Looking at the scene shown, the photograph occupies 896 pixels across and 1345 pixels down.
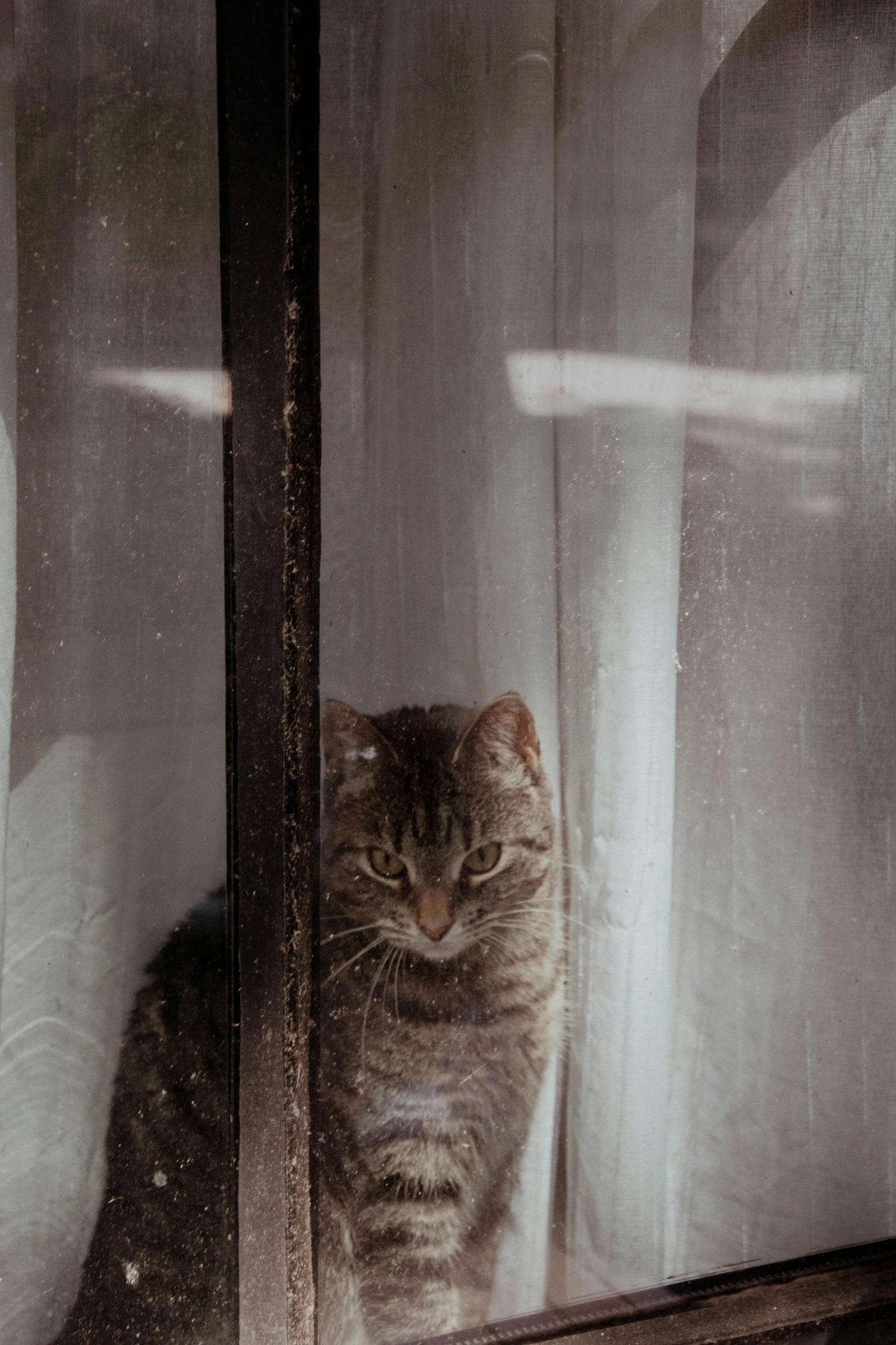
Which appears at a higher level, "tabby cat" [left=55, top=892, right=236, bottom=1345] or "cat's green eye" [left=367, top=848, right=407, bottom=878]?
"cat's green eye" [left=367, top=848, right=407, bottom=878]

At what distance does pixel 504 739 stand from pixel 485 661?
6 cm

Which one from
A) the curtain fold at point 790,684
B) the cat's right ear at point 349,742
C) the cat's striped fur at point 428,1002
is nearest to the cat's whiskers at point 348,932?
the cat's striped fur at point 428,1002

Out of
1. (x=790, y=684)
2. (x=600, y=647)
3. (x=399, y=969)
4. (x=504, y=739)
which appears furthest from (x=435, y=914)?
(x=790, y=684)

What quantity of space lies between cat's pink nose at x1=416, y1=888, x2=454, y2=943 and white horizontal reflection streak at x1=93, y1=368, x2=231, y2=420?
15.6 inches

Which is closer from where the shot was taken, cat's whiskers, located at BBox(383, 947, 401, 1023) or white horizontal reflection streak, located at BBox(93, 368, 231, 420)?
white horizontal reflection streak, located at BBox(93, 368, 231, 420)

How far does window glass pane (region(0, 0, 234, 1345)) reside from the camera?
600 millimetres

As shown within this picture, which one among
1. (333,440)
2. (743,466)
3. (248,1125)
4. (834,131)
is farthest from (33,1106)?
(834,131)

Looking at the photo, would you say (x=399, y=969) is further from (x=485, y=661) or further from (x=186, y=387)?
(x=186, y=387)

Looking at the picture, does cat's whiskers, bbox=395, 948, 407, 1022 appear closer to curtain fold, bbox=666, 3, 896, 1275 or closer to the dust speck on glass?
the dust speck on glass

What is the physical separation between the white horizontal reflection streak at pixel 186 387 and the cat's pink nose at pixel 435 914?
397mm

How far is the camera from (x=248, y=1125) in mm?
675

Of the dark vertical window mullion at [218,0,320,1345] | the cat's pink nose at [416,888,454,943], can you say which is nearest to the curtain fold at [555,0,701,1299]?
the cat's pink nose at [416,888,454,943]

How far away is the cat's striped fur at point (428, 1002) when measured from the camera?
0.72m

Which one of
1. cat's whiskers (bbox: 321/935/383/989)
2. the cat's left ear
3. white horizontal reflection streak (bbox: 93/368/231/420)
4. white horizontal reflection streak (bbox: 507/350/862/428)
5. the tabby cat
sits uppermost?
white horizontal reflection streak (bbox: 507/350/862/428)
